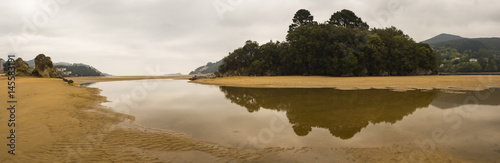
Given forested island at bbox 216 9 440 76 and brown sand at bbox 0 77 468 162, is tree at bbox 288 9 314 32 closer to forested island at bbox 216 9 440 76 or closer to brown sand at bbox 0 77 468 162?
forested island at bbox 216 9 440 76

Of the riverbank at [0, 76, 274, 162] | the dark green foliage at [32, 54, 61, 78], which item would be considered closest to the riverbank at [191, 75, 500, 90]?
the riverbank at [0, 76, 274, 162]

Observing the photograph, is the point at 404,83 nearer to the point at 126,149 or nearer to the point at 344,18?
the point at 126,149

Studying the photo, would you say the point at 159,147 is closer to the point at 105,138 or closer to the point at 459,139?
the point at 105,138

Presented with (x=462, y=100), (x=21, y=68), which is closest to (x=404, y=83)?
(x=462, y=100)

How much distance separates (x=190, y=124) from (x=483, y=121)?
10.1m

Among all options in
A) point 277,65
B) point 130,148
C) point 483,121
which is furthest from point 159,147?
point 277,65

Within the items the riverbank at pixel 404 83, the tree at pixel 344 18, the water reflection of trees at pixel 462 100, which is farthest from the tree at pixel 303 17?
the water reflection of trees at pixel 462 100

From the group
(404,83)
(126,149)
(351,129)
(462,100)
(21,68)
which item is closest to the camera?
(126,149)

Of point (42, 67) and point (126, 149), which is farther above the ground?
point (42, 67)

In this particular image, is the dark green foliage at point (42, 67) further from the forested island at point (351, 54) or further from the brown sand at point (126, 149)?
the forested island at point (351, 54)

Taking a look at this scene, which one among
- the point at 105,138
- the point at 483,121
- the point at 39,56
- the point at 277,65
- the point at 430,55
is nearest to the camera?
the point at 105,138

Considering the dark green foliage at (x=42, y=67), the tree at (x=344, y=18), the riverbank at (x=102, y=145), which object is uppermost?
the tree at (x=344, y=18)

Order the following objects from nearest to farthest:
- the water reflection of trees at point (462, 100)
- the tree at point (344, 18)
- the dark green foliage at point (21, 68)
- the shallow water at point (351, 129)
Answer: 1. the shallow water at point (351, 129)
2. the water reflection of trees at point (462, 100)
3. the dark green foliage at point (21, 68)
4. the tree at point (344, 18)

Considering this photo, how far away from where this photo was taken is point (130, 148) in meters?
5.14
